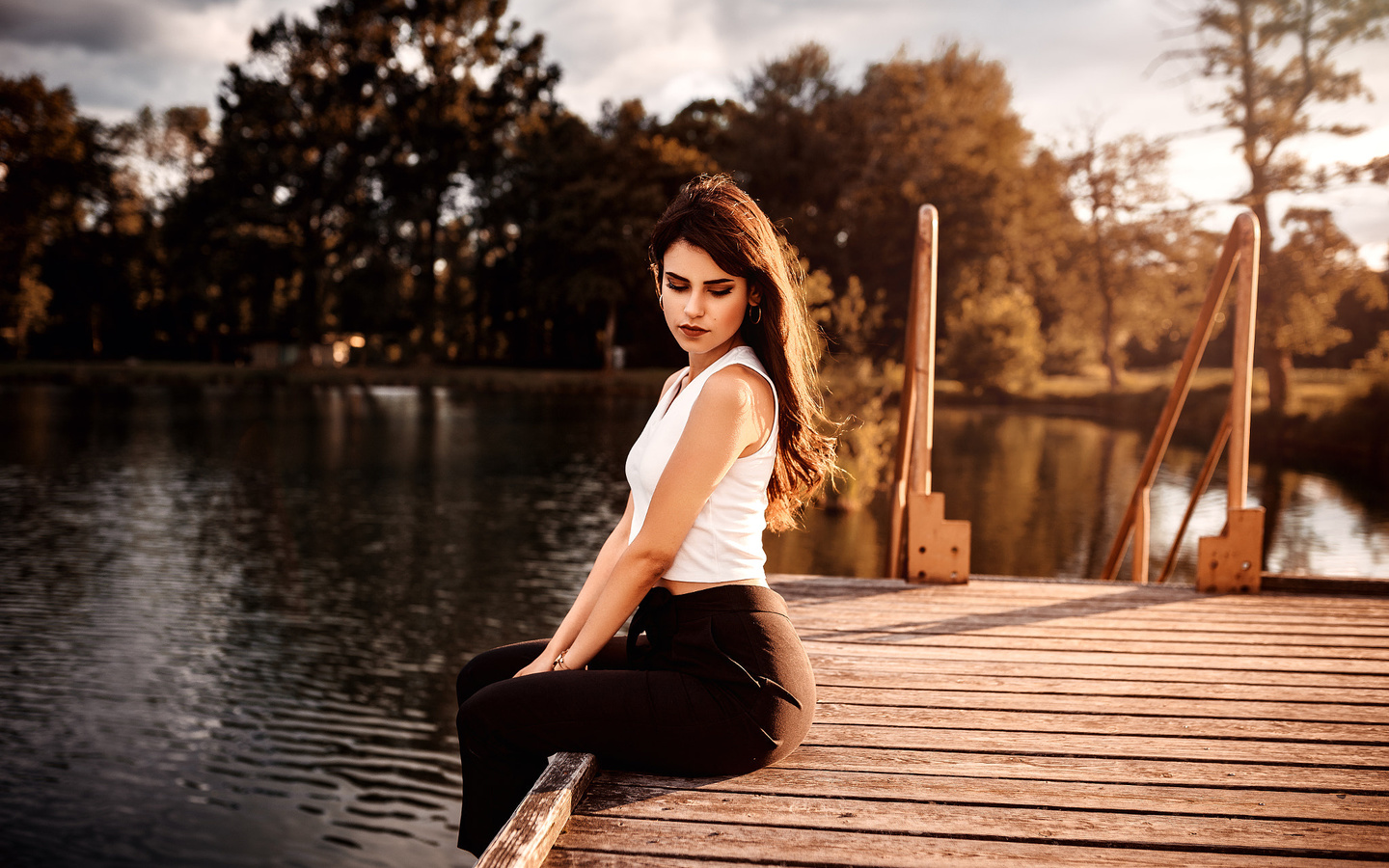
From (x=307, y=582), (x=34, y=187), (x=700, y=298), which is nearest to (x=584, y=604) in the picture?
(x=700, y=298)

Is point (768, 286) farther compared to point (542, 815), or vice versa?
point (768, 286)

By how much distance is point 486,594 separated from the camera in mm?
9297

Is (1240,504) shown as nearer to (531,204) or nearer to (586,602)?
(586,602)

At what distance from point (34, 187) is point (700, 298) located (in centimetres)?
4752

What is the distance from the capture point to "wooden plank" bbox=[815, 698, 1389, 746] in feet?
7.88

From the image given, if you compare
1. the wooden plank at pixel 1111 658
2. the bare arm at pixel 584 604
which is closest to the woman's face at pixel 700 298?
the bare arm at pixel 584 604

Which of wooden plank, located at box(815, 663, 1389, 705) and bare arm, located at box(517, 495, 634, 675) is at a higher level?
bare arm, located at box(517, 495, 634, 675)

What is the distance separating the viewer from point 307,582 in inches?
377

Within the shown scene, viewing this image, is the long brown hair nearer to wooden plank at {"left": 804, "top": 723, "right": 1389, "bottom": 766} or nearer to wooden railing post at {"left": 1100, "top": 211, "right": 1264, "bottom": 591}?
wooden plank at {"left": 804, "top": 723, "right": 1389, "bottom": 766}

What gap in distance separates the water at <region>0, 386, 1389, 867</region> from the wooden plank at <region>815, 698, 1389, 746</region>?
3.33 meters

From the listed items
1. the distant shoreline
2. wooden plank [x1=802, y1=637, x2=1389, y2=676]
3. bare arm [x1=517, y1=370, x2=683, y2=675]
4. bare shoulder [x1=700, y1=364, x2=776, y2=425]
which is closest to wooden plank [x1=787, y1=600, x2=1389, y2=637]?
wooden plank [x1=802, y1=637, x2=1389, y2=676]

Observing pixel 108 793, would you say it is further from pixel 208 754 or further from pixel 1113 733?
pixel 1113 733

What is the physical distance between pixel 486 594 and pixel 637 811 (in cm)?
772

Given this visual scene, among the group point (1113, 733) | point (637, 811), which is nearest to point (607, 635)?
point (637, 811)
